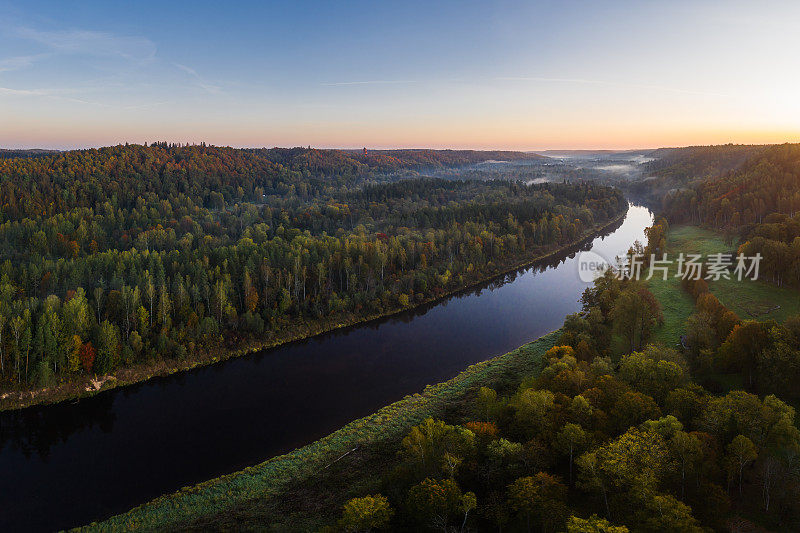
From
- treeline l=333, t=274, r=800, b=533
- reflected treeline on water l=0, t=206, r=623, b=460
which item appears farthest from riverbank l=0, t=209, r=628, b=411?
treeline l=333, t=274, r=800, b=533

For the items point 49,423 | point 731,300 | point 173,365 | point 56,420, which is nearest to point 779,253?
point 731,300

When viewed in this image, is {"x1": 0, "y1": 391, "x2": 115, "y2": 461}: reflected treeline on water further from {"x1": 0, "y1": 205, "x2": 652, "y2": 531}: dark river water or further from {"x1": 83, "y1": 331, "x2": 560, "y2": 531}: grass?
{"x1": 83, "y1": 331, "x2": 560, "y2": 531}: grass

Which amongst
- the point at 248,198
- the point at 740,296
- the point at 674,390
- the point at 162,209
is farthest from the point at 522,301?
the point at 248,198

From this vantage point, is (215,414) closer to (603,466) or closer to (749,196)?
(603,466)

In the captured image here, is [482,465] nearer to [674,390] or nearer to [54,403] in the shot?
[674,390]

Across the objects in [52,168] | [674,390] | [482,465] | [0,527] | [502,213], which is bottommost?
[0,527]
